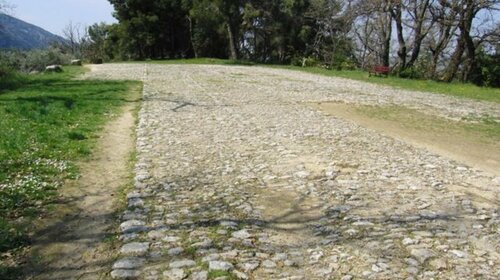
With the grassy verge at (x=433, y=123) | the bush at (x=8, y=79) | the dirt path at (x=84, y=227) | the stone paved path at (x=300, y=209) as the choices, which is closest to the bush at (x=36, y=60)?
the bush at (x=8, y=79)

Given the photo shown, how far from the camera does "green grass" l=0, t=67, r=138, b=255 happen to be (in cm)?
523

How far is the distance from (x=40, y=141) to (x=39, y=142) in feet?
0.27

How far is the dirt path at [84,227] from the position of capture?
156 inches

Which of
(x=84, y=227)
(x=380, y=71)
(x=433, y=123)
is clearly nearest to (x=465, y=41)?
(x=380, y=71)

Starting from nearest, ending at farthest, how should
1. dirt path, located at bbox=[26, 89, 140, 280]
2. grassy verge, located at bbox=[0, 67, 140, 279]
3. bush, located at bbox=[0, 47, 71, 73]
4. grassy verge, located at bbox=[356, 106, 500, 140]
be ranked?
dirt path, located at bbox=[26, 89, 140, 280] → grassy verge, located at bbox=[0, 67, 140, 279] → grassy verge, located at bbox=[356, 106, 500, 140] → bush, located at bbox=[0, 47, 71, 73]

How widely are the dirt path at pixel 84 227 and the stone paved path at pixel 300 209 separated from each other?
201 millimetres

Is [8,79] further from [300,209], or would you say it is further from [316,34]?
[316,34]

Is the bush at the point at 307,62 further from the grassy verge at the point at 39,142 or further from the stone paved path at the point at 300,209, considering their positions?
the stone paved path at the point at 300,209

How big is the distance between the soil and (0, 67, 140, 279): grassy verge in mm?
6265

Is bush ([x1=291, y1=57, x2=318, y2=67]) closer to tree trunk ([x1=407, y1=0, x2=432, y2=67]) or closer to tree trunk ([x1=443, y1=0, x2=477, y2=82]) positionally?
tree trunk ([x1=407, y1=0, x2=432, y2=67])

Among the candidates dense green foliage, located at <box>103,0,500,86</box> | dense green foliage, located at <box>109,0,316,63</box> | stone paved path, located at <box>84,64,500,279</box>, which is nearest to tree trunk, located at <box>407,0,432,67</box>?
dense green foliage, located at <box>103,0,500,86</box>

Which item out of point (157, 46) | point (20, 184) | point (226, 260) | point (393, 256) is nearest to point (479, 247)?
point (393, 256)

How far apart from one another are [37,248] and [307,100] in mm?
12086

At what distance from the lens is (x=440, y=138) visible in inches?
395
